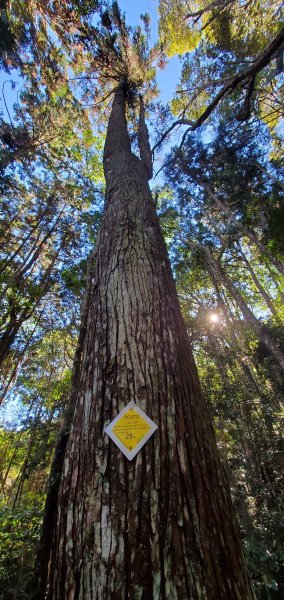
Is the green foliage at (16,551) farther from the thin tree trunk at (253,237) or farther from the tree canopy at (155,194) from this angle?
the thin tree trunk at (253,237)

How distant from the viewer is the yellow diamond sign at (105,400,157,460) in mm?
1061

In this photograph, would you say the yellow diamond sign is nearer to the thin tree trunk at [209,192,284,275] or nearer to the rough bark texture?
the rough bark texture

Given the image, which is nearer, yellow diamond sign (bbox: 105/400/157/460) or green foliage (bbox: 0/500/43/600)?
yellow diamond sign (bbox: 105/400/157/460)

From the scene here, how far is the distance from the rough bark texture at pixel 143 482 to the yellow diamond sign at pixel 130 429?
0.08ft

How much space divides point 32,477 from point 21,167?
39.1ft

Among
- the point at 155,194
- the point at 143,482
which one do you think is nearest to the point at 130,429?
the point at 143,482

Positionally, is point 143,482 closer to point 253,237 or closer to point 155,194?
point 155,194

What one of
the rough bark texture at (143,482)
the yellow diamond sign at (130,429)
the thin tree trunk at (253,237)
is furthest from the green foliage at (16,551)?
the thin tree trunk at (253,237)

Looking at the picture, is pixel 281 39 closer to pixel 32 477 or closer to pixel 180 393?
pixel 180 393

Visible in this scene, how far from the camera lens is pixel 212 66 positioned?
9.45 m

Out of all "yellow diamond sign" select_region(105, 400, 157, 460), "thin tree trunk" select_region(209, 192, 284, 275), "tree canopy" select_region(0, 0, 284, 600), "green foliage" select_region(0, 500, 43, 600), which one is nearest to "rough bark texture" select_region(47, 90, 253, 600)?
"yellow diamond sign" select_region(105, 400, 157, 460)

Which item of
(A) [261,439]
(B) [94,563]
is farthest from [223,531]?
(A) [261,439]

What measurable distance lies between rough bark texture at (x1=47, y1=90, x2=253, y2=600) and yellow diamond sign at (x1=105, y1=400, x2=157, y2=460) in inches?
1.0

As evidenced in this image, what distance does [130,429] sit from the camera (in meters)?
1.09
